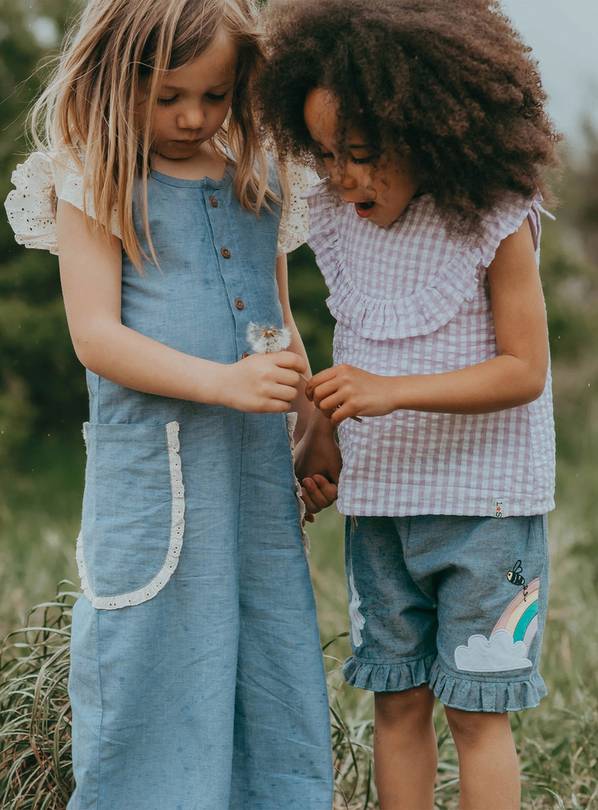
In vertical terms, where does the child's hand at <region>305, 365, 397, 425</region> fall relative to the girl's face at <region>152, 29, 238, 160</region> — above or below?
below

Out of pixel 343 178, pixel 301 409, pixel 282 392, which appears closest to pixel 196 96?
pixel 343 178

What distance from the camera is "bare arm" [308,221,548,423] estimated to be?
5.96 ft

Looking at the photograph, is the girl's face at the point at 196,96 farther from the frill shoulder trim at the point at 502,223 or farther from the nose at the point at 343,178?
the frill shoulder trim at the point at 502,223

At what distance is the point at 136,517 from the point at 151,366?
24 centimetres

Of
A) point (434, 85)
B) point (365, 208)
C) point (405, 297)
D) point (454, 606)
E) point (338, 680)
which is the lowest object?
point (338, 680)

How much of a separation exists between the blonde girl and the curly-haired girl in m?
0.13

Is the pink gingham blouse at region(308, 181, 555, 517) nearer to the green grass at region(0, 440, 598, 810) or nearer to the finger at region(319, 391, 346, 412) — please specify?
the finger at region(319, 391, 346, 412)

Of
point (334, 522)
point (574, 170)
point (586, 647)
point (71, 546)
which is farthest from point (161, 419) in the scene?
point (574, 170)

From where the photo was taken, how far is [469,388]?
72.1 inches

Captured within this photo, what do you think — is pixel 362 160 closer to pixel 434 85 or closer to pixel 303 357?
pixel 434 85

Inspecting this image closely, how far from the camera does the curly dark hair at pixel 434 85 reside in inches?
67.3

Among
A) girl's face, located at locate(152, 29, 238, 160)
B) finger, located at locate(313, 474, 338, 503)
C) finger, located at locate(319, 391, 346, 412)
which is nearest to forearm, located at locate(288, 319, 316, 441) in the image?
finger, located at locate(313, 474, 338, 503)

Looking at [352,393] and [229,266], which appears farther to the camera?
[229,266]

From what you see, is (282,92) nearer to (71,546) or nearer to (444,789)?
(444,789)
